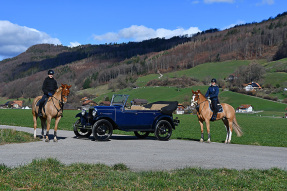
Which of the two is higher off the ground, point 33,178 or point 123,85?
point 123,85

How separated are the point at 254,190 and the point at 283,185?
872mm

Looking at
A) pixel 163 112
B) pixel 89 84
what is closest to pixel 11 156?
pixel 163 112

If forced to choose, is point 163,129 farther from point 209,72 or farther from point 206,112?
point 209,72

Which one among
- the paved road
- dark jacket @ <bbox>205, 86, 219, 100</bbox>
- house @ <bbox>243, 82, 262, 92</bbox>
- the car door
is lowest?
the paved road

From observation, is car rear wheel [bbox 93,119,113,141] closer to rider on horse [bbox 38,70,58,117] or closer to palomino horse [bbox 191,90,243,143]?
rider on horse [bbox 38,70,58,117]

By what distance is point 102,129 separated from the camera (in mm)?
16016

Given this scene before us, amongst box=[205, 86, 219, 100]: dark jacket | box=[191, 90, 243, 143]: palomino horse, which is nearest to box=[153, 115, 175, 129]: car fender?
box=[191, 90, 243, 143]: palomino horse

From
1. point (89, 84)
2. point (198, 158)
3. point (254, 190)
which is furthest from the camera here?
point (89, 84)

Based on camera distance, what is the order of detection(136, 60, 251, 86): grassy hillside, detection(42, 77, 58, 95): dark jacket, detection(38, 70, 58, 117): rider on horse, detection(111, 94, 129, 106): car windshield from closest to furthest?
detection(38, 70, 58, 117): rider on horse < detection(42, 77, 58, 95): dark jacket < detection(111, 94, 129, 106): car windshield < detection(136, 60, 251, 86): grassy hillside

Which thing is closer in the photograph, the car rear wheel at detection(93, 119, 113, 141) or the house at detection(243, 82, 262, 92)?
the car rear wheel at detection(93, 119, 113, 141)

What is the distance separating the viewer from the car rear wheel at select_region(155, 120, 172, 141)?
56.0ft

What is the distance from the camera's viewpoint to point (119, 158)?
419 inches

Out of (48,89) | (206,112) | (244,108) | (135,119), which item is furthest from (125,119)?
(244,108)

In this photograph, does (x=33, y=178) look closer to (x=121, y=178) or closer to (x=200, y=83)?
(x=121, y=178)
